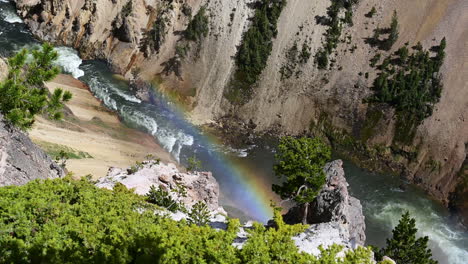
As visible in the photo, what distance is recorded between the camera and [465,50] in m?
67.9

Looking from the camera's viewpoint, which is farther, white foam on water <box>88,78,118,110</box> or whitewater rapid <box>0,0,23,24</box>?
whitewater rapid <box>0,0,23,24</box>

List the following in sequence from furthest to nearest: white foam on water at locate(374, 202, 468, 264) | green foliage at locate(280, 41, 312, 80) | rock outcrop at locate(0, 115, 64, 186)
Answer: green foliage at locate(280, 41, 312, 80), white foam on water at locate(374, 202, 468, 264), rock outcrop at locate(0, 115, 64, 186)

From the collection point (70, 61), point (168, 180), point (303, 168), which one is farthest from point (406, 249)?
point (70, 61)

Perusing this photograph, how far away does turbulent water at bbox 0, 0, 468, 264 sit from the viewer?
54.9m

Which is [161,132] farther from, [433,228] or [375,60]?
[433,228]

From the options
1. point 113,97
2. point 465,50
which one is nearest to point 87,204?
point 113,97

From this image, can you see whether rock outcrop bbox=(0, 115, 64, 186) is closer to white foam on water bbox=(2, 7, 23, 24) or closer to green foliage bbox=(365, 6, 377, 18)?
green foliage bbox=(365, 6, 377, 18)

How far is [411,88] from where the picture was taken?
65875 millimetres

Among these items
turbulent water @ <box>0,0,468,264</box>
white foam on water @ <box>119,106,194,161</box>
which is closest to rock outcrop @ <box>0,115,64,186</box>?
turbulent water @ <box>0,0,468,264</box>

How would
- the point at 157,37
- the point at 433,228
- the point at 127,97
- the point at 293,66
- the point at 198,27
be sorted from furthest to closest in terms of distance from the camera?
the point at 157,37 < the point at 198,27 < the point at 293,66 < the point at 127,97 < the point at 433,228

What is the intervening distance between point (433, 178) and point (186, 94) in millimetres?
41672

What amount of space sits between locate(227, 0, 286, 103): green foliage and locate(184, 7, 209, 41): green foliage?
749 cm

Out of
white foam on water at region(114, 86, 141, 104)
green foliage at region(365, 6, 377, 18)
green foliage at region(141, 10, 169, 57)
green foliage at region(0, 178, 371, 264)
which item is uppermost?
green foliage at region(365, 6, 377, 18)

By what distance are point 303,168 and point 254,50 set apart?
40.7 meters
